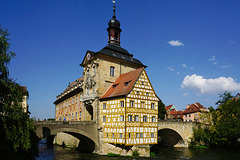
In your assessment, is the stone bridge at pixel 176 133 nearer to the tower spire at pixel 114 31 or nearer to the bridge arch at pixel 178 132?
the bridge arch at pixel 178 132

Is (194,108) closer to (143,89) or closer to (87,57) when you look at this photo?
(143,89)

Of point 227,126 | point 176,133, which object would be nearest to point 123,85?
point 176,133

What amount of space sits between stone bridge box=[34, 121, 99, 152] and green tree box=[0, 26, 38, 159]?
8025 millimetres

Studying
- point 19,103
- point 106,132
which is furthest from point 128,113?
point 19,103

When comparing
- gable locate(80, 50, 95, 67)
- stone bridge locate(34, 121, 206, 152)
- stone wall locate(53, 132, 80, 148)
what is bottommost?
stone wall locate(53, 132, 80, 148)

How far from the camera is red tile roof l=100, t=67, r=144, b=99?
88.5 feet

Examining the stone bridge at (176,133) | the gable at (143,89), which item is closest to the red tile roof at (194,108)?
the stone bridge at (176,133)

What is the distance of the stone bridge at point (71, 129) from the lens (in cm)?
2469

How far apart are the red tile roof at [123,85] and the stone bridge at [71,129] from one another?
184 inches

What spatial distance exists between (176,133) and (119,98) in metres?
17.7

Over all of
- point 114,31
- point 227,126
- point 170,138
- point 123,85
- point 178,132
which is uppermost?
point 114,31

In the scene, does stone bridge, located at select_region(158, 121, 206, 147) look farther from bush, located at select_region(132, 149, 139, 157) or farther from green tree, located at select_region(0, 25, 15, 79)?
green tree, located at select_region(0, 25, 15, 79)

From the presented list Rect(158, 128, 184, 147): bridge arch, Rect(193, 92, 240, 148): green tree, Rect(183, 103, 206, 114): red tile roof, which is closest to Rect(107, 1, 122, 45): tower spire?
Rect(158, 128, 184, 147): bridge arch

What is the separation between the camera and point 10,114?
15594 mm
